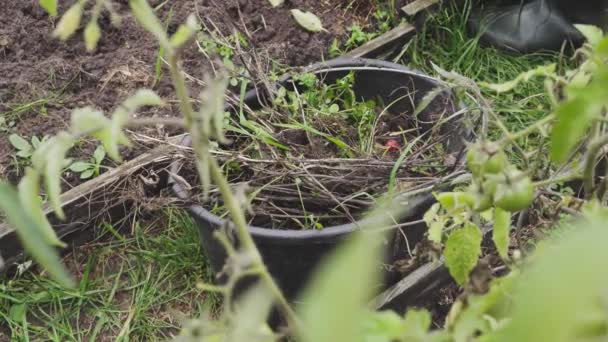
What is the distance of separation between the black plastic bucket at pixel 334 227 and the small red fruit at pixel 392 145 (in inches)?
3.9

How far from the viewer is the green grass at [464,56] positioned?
234 centimetres

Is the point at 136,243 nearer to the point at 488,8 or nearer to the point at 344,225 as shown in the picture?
the point at 344,225

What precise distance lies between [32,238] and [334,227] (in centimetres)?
99

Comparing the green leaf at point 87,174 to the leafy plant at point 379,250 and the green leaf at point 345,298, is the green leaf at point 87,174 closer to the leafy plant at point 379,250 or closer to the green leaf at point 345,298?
the leafy plant at point 379,250

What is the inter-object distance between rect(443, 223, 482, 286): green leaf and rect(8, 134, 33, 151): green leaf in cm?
139

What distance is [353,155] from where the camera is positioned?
1634 millimetres

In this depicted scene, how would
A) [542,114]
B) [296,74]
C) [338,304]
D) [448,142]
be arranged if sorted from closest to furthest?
[338,304]
[448,142]
[296,74]
[542,114]

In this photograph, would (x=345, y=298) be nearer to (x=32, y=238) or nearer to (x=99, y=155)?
(x=32, y=238)

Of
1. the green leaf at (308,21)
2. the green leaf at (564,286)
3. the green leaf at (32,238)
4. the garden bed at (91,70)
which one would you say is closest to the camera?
the green leaf at (564,286)

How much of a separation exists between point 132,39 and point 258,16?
42cm

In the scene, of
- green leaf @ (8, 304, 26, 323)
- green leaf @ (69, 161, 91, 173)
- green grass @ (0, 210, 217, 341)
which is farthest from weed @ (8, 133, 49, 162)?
green leaf @ (8, 304, 26, 323)

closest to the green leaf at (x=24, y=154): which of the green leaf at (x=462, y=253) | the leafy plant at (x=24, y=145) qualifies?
the leafy plant at (x=24, y=145)

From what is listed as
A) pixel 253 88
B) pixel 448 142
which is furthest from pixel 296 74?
pixel 448 142

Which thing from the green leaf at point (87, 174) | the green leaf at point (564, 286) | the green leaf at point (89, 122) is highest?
the green leaf at point (564, 286)
